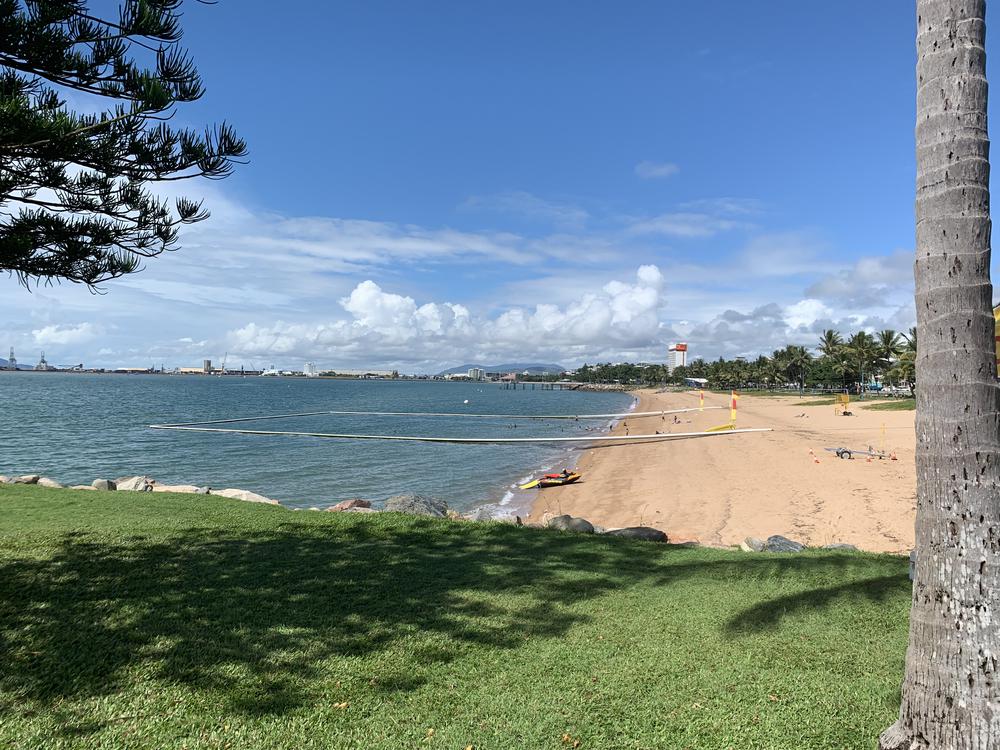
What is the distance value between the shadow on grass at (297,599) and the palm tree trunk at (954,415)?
2086mm

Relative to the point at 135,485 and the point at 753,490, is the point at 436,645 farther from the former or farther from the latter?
the point at 753,490

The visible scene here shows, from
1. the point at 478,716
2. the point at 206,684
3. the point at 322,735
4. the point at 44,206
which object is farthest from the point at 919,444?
the point at 44,206

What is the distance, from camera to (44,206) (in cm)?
484

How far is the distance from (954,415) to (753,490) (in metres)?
17.1

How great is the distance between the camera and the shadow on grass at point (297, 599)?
12.1 ft

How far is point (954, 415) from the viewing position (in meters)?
2.46

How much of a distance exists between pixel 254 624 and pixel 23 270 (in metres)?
3.69

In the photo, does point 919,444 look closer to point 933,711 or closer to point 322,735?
point 933,711

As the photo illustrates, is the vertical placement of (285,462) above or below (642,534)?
below

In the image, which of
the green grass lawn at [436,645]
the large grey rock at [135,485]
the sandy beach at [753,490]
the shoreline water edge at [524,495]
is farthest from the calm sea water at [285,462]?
the green grass lawn at [436,645]

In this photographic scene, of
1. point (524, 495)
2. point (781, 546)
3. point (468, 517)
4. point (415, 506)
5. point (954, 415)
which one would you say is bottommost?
point (524, 495)

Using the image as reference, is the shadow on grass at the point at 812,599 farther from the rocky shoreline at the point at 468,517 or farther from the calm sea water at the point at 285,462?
the calm sea water at the point at 285,462

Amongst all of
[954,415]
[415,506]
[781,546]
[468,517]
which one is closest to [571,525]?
[781,546]

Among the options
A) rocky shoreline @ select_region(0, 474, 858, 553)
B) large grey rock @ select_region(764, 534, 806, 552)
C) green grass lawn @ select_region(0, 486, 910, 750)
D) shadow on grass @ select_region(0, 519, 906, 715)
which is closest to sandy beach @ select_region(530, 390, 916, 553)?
rocky shoreline @ select_region(0, 474, 858, 553)
